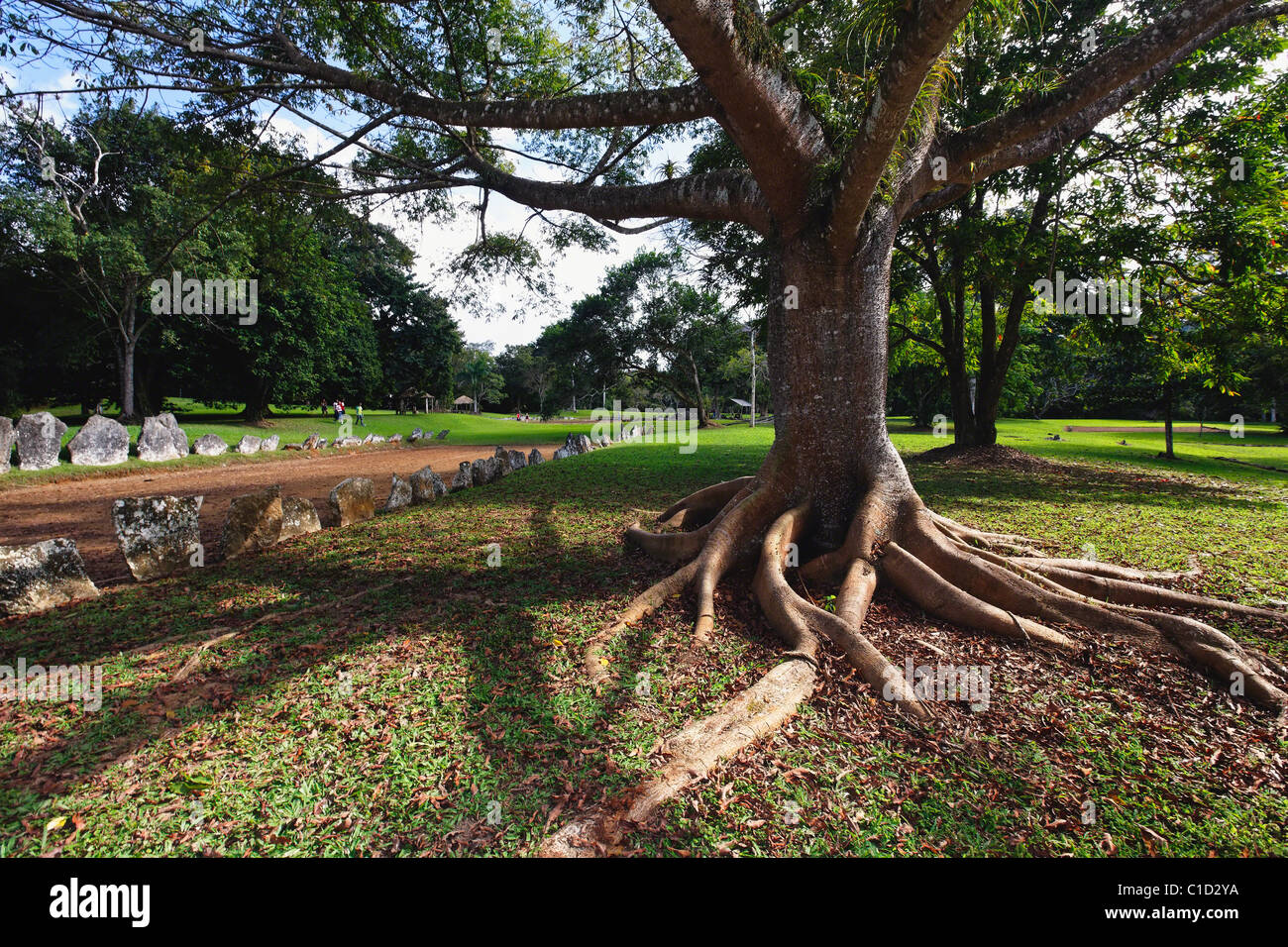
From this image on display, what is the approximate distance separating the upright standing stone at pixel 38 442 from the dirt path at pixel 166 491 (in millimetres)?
1062

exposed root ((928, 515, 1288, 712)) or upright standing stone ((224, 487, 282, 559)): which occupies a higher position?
upright standing stone ((224, 487, 282, 559))

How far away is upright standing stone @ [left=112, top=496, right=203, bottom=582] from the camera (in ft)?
16.2

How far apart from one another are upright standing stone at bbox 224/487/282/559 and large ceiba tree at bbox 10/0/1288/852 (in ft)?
13.9

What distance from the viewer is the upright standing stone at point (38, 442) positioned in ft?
38.0

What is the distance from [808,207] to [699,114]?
1190 millimetres

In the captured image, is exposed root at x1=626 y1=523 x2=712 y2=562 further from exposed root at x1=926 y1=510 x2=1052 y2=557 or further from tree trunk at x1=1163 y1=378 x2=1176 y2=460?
tree trunk at x1=1163 y1=378 x2=1176 y2=460

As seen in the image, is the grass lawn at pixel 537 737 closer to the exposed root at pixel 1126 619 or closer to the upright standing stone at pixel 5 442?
the exposed root at pixel 1126 619

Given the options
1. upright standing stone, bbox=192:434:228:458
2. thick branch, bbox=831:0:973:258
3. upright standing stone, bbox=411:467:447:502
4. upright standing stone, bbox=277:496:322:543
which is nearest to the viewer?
thick branch, bbox=831:0:973:258

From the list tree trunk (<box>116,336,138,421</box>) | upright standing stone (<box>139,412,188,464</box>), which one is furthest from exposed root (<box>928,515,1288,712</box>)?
tree trunk (<box>116,336,138,421</box>)

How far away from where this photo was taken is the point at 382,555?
18.1 ft

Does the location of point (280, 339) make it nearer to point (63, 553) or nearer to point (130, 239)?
point (130, 239)

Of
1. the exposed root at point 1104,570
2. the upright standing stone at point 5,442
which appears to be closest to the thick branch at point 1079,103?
the exposed root at point 1104,570

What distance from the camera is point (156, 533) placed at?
201 inches

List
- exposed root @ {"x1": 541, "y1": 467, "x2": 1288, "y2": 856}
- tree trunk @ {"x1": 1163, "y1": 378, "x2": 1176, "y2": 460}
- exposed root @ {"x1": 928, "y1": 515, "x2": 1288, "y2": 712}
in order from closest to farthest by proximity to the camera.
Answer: exposed root @ {"x1": 541, "y1": 467, "x2": 1288, "y2": 856} < exposed root @ {"x1": 928, "y1": 515, "x2": 1288, "y2": 712} < tree trunk @ {"x1": 1163, "y1": 378, "x2": 1176, "y2": 460}
